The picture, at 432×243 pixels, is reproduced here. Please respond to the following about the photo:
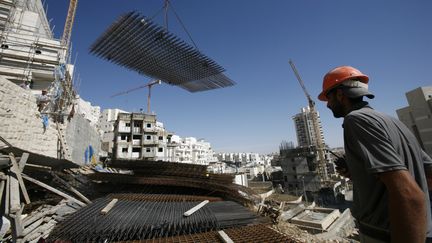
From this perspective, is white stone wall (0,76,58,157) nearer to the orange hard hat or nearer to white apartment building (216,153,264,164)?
the orange hard hat

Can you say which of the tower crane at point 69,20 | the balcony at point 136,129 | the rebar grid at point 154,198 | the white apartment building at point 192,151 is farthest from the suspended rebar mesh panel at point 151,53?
the white apartment building at point 192,151

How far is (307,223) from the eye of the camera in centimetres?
1477

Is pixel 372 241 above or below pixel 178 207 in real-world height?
above

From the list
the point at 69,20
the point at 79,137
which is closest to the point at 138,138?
the point at 79,137

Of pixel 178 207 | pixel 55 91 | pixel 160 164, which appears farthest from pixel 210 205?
pixel 55 91

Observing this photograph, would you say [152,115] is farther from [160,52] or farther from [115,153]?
[160,52]

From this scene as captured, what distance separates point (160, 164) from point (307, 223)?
1329 centimetres

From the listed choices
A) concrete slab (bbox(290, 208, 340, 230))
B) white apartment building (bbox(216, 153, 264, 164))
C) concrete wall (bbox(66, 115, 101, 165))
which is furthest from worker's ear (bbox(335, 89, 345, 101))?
white apartment building (bbox(216, 153, 264, 164))

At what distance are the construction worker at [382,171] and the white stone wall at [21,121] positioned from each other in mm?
11549

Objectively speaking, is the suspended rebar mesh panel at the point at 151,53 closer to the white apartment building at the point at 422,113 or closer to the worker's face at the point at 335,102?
the worker's face at the point at 335,102

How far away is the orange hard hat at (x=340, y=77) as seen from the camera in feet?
5.32

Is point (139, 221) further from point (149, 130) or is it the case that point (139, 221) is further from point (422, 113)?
point (422, 113)

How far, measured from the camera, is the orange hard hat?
162cm

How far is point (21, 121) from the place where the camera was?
903 centimetres
